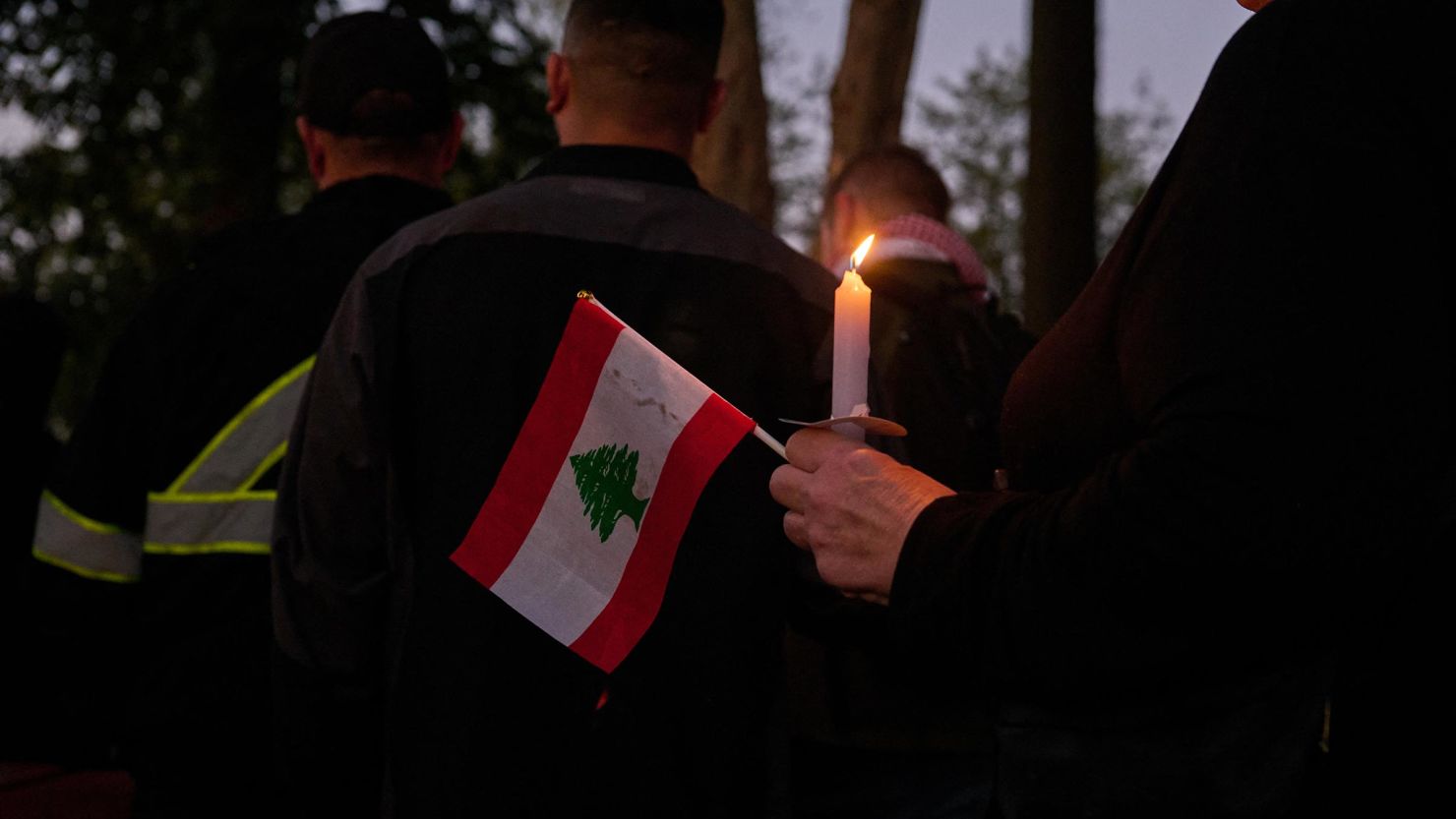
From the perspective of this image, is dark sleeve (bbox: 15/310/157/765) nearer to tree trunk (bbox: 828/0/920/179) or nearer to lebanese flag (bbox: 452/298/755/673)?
lebanese flag (bbox: 452/298/755/673)

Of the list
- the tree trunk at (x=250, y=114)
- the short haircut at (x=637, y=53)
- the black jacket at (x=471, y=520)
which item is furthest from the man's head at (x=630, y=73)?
the tree trunk at (x=250, y=114)

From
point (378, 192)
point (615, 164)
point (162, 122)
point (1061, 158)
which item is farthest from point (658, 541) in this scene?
point (162, 122)

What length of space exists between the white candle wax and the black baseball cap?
203 centimetres

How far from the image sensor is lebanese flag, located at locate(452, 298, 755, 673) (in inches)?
68.5

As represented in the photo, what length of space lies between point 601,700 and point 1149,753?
3.94 feet

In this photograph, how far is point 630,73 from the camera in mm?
2678

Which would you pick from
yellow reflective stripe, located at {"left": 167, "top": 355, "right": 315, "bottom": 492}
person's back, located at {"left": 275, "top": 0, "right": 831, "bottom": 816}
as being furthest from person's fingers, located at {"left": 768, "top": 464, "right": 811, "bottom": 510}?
yellow reflective stripe, located at {"left": 167, "top": 355, "right": 315, "bottom": 492}

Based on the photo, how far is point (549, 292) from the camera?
2438 mm

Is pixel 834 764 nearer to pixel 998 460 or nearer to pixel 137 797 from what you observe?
pixel 998 460

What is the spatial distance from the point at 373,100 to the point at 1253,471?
241 centimetres

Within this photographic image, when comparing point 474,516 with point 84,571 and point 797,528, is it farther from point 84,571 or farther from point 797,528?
point 84,571

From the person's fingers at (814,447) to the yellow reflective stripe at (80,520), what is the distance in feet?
6.48

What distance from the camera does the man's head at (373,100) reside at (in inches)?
123

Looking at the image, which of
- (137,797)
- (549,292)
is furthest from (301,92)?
(137,797)
